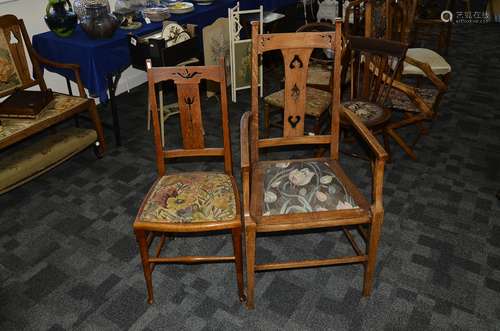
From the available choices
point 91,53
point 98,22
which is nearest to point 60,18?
point 98,22

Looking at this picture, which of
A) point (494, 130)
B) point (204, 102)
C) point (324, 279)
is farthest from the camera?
point (204, 102)

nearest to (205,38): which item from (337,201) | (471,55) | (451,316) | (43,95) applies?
(43,95)

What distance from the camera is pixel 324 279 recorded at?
2.23 metres

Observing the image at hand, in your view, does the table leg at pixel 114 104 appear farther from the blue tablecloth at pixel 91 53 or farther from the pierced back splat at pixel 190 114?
the pierced back splat at pixel 190 114

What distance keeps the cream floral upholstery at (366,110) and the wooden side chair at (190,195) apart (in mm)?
1165

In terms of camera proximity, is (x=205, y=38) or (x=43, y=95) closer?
(x=43, y=95)

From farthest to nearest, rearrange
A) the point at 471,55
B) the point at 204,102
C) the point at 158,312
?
the point at 471,55
the point at 204,102
the point at 158,312

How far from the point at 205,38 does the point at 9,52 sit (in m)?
1.58

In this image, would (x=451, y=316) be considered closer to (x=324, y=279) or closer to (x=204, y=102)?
(x=324, y=279)

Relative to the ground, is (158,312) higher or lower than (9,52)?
lower

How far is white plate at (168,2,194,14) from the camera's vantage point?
3.96 metres

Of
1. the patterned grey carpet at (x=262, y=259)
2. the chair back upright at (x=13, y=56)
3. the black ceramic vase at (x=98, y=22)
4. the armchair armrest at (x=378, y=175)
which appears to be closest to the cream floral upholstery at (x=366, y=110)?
the patterned grey carpet at (x=262, y=259)

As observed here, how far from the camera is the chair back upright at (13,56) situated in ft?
9.74

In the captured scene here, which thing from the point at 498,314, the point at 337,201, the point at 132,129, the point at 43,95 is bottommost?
the point at 498,314
